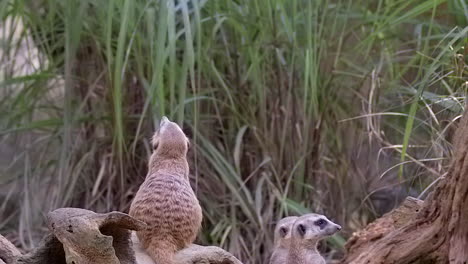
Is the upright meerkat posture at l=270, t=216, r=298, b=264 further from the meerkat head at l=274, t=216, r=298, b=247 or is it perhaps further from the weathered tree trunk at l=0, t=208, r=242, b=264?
the weathered tree trunk at l=0, t=208, r=242, b=264

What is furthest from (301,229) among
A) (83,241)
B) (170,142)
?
(83,241)

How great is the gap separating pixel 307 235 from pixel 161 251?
2.17 feet

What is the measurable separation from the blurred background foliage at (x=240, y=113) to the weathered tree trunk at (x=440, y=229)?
0.80 metres

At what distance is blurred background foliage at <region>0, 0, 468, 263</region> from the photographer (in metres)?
3.34

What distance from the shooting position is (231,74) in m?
3.54

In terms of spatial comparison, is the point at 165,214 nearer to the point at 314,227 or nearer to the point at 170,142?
the point at 170,142

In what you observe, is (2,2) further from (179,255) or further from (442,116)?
(442,116)

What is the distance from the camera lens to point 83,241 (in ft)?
6.67

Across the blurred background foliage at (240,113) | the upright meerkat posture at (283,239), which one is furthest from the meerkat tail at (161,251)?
the blurred background foliage at (240,113)

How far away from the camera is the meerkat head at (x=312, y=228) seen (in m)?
2.83

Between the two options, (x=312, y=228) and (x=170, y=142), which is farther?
(x=312, y=228)

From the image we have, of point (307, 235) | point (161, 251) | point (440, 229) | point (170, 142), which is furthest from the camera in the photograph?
point (307, 235)

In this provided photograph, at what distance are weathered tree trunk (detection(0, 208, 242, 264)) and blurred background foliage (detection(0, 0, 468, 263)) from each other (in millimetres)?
1008

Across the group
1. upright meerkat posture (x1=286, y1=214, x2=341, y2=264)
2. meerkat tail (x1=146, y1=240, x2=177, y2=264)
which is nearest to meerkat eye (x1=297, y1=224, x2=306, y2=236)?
upright meerkat posture (x1=286, y1=214, x2=341, y2=264)
